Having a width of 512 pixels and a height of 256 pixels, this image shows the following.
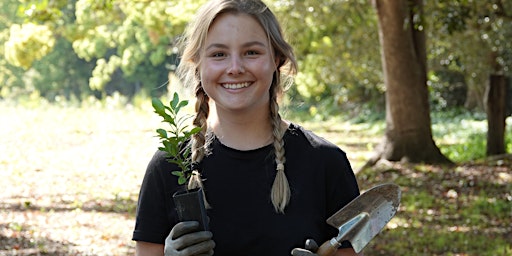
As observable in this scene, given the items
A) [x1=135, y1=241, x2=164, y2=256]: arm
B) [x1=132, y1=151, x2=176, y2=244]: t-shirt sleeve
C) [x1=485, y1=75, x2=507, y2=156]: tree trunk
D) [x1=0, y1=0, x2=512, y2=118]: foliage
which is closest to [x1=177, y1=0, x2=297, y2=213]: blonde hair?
[x1=132, y1=151, x2=176, y2=244]: t-shirt sleeve

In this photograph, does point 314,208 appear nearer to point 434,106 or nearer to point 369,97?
point 434,106

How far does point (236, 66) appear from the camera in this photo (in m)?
2.79

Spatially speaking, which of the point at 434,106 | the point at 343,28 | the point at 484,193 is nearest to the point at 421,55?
the point at 484,193

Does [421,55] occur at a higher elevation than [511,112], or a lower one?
higher

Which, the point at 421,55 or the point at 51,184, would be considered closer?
the point at 51,184

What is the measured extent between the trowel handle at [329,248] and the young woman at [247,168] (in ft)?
0.32

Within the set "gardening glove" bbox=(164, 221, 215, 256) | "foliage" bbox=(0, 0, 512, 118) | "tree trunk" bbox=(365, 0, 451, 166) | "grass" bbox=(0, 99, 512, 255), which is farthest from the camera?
"tree trunk" bbox=(365, 0, 451, 166)

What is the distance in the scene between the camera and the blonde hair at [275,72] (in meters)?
2.80

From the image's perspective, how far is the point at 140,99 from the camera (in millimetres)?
37062

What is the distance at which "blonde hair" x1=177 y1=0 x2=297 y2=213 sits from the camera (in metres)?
2.80

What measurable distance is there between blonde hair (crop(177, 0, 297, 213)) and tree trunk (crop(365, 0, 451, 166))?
1152cm

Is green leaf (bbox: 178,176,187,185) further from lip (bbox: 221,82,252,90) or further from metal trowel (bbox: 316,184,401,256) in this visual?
metal trowel (bbox: 316,184,401,256)

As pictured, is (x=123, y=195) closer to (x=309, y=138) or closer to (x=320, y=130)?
(x=309, y=138)

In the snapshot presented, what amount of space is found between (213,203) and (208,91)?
13.8 inches
